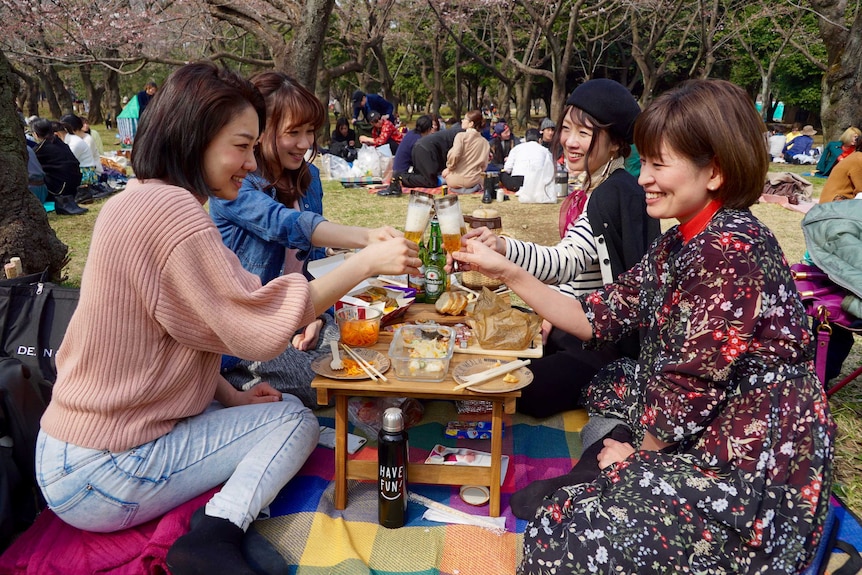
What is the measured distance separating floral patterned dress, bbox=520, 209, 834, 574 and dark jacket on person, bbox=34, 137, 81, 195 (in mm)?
10633

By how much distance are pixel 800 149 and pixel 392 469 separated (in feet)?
63.1

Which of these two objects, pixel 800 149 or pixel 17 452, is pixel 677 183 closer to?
pixel 17 452

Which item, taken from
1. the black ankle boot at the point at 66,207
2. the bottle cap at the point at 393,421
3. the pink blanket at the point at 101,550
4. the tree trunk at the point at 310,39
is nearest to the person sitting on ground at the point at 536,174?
the tree trunk at the point at 310,39

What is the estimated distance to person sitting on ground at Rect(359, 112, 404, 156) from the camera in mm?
15711

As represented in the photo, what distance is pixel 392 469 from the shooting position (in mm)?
2471

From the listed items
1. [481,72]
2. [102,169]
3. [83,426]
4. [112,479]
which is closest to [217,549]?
[112,479]

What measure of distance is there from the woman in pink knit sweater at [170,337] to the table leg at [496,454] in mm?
816

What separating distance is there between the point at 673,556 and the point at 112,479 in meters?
1.90

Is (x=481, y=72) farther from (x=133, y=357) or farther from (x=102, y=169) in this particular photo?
(x=133, y=357)

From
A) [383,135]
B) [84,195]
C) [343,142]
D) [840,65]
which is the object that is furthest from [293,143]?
[343,142]

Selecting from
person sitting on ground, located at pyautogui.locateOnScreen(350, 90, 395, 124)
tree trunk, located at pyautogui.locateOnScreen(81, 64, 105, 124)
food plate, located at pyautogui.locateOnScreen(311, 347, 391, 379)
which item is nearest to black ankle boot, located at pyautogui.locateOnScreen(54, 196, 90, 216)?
person sitting on ground, located at pyautogui.locateOnScreen(350, 90, 395, 124)

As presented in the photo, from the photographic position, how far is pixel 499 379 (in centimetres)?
245

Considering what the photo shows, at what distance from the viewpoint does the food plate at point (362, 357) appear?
2447mm

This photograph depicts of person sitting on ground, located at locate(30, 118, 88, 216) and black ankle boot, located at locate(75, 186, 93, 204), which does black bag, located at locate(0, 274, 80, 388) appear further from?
black ankle boot, located at locate(75, 186, 93, 204)
